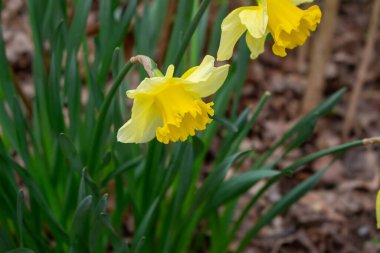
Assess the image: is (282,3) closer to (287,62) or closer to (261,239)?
(261,239)

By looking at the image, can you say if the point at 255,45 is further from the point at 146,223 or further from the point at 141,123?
the point at 146,223

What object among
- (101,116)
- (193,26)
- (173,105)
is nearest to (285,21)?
(193,26)

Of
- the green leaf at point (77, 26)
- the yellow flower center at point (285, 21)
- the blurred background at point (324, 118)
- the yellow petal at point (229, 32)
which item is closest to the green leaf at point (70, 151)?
the green leaf at point (77, 26)

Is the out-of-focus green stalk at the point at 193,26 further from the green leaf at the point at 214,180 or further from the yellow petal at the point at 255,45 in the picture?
the green leaf at the point at 214,180

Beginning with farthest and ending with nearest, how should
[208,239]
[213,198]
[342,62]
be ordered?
[342,62] → [208,239] → [213,198]

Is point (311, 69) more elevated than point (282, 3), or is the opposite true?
point (282, 3)

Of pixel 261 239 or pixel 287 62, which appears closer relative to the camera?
pixel 261 239

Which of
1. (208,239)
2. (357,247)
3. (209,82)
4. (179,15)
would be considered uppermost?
(179,15)

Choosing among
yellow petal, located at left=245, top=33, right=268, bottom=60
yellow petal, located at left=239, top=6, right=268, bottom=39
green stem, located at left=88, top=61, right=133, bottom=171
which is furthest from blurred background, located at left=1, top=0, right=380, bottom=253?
yellow petal, located at left=239, top=6, right=268, bottom=39

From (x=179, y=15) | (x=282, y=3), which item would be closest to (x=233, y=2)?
(x=179, y=15)
